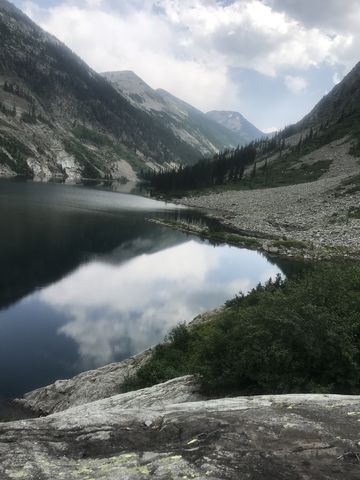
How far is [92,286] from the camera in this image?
149 ft

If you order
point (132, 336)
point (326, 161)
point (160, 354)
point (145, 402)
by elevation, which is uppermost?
point (326, 161)

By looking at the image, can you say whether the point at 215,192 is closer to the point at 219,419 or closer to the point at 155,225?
the point at 155,225

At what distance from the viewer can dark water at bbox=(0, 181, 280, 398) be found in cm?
2958

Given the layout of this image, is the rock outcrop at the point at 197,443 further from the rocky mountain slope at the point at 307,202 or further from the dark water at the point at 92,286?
the rocky mountain slope at the point at 307,202

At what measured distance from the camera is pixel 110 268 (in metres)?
53.8

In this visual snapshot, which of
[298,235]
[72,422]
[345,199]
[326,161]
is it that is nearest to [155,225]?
[298,235]

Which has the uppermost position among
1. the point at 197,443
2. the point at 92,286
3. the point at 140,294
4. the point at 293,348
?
the point at 197,443

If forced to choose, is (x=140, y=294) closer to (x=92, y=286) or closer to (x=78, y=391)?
(x=92, y=286)

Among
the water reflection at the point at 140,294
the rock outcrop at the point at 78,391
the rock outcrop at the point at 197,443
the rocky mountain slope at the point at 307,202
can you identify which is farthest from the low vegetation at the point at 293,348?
the rocky mountain slope at the point at 307,202

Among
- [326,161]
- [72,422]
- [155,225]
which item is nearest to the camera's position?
[72,422]

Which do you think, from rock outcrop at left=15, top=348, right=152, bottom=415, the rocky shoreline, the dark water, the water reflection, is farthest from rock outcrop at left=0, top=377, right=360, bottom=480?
the rocky shoreline

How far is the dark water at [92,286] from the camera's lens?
29578 millimetres

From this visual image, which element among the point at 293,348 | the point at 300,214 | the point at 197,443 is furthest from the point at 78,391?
the point at 300,214

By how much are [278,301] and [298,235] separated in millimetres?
67647
